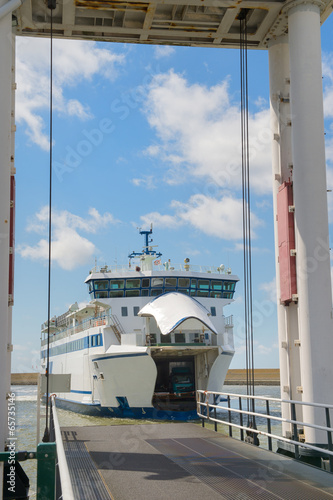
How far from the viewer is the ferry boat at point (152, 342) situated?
2266 cm

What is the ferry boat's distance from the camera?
22.7m

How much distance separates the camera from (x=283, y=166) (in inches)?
425

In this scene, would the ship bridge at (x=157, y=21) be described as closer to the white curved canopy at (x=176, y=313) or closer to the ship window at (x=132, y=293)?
the white curved canopy at (x=176, y=313)

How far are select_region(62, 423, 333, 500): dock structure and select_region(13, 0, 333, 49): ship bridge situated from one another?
25.4 ft

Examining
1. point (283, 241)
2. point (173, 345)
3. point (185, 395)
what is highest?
point (283, 241)

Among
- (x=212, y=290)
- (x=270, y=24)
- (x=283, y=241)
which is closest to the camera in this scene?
(x=283, y=241)

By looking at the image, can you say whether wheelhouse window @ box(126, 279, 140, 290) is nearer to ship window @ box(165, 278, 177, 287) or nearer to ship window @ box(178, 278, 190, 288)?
ship window @ box(165, 278, 177, 287)

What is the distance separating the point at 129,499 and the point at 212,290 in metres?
22.5

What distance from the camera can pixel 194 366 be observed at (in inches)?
1024

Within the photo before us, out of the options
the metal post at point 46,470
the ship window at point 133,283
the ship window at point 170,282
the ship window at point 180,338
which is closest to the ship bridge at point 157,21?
the metal post at point 46,470

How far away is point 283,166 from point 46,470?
7834 mm

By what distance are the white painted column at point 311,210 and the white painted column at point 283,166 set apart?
0.82m

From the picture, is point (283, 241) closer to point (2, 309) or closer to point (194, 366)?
point (2, 309)

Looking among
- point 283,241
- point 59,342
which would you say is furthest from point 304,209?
point 59,342
